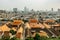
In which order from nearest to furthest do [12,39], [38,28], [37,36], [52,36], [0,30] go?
1. [12,39]
2. [37,36]
3. [52,36]
4. [0,30]
5. [38,28]

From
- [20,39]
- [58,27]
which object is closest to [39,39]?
[20,39]

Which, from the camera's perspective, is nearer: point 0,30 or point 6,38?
point 6,38

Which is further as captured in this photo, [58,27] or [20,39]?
[58,27]

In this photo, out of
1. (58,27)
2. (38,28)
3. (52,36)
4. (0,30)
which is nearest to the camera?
(52,36)

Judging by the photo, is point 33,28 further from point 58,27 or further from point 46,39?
point 46,39

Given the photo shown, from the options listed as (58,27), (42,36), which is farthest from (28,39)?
(58,27)

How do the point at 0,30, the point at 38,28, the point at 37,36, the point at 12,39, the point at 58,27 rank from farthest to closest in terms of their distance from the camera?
the point at 58,27, the point at 38,28, the point at 0,30, the point at 37,36, the point at 12,39

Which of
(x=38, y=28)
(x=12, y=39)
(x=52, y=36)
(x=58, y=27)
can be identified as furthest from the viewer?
(x=58, y=27)

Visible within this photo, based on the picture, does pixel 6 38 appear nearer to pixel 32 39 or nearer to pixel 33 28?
pixel 32 39
